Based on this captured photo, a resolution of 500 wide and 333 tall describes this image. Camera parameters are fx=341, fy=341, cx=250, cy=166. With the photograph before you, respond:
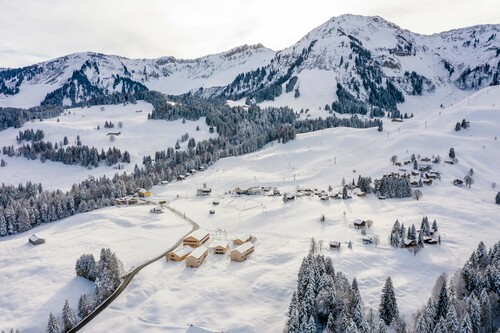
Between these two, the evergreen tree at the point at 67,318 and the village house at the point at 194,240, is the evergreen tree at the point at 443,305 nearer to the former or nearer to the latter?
the village house at the point at 194,240

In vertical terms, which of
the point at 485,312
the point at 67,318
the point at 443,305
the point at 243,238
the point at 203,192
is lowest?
the point at 67,318

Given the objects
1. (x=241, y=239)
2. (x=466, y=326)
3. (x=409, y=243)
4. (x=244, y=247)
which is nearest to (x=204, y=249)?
(x=244, y=247)

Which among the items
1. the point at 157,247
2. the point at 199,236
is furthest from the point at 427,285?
the point at 157,247

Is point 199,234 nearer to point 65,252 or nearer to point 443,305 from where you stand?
point 65,252

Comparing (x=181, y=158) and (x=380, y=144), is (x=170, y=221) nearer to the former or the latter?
(x=181, y=158)

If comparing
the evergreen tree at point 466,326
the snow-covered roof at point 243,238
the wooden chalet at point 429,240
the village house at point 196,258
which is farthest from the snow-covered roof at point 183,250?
the evergreen tree at point 466,326

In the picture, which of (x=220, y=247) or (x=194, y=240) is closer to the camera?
(x=220, y=247)

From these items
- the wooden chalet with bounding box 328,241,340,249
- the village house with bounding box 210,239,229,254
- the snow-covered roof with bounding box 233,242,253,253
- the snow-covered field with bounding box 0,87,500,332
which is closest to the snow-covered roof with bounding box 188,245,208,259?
the snow-covered field with bounding box 0,87,500,332
